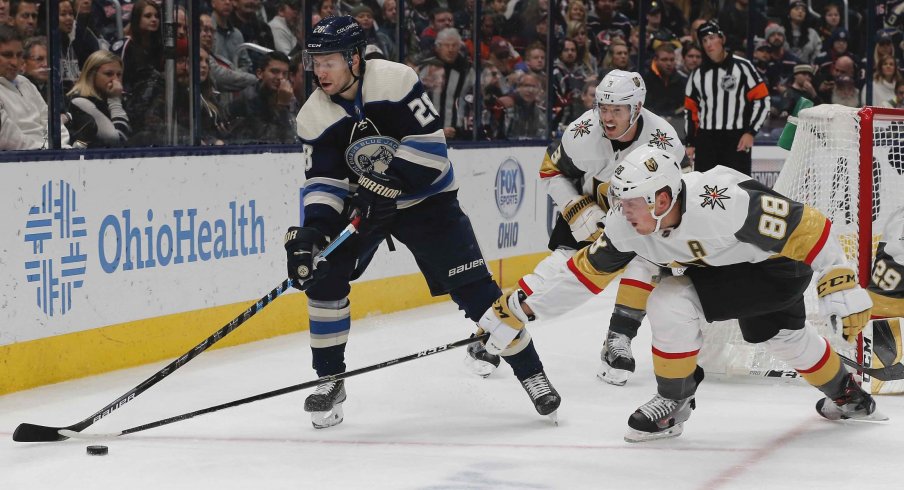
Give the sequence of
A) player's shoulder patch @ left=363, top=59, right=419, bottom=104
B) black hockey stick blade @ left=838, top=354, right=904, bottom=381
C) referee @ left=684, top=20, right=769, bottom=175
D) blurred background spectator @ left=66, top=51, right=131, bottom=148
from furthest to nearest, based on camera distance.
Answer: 1. referee @ left=684, top=20, right=769, bottom=175
2. blurred background spectator @ left=66, top=51, right=131, bottom=148
3. black hockey stick blade @ left=838, top=354, right=904, bottom=381
4. player's shoulder patch @ left=363, top=59, right=419, bottom=104

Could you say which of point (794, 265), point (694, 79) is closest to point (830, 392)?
point (794, 265)

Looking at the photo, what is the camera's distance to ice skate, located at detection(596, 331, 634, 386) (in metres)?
4.44

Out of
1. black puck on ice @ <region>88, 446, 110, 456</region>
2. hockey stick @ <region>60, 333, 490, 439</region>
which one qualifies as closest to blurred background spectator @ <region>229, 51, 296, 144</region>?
hockey stick @ <region>60, 333, 490, 439</region>

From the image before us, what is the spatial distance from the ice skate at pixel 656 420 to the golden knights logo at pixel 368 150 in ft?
3.26

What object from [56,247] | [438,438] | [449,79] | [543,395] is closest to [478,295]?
[543,395]

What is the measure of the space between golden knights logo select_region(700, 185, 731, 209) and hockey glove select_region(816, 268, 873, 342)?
359 millimetres

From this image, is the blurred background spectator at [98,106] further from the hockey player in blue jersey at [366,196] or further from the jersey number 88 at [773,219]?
the jersey number 88 at [773,219]

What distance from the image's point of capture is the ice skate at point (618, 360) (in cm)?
444

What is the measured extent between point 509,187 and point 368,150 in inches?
137

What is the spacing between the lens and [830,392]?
3715mm

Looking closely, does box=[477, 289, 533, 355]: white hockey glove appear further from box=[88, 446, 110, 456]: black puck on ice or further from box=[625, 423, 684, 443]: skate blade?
box=[88, 446, 110, 456]: black puck on ice

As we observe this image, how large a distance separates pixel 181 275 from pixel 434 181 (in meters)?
1.58

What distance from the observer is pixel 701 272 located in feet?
11.6

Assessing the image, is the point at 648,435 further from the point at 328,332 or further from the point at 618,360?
the point at 328,332
